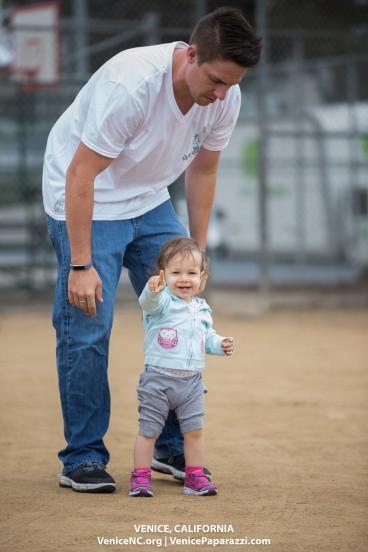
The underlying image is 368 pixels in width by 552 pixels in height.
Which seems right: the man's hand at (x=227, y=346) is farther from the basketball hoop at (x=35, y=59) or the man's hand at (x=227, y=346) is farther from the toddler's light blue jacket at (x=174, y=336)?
the basketball hoop at (x=35, y=59)

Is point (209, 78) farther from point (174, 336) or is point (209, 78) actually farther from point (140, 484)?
point (140, 484)

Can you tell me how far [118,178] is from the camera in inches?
168

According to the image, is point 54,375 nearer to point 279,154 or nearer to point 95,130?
point 95,130

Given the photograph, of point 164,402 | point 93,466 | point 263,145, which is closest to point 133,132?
point 164,402

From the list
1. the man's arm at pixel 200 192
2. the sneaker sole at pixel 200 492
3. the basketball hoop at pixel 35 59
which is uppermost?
the basketball hoop at pixel 35 59

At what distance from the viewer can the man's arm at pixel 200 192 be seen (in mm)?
4609

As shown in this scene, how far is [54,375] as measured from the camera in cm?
750

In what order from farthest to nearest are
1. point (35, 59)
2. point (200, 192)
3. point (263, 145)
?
point (35, 59)
point (263, 145)
point (200, 192)

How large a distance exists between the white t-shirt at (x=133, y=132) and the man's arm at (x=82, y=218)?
2.3 inches

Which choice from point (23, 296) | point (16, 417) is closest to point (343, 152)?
point (23, 296)

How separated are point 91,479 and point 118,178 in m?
1.21

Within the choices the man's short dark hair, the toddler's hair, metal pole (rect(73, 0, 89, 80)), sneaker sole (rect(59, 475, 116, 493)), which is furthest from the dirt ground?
metal pole (rect(73, 0, 89, 80))

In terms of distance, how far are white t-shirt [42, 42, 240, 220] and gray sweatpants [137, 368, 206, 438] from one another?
0.69 m

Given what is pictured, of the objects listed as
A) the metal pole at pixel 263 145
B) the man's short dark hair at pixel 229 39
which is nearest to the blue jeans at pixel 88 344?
the man's short dark hair at pixel 229 39
